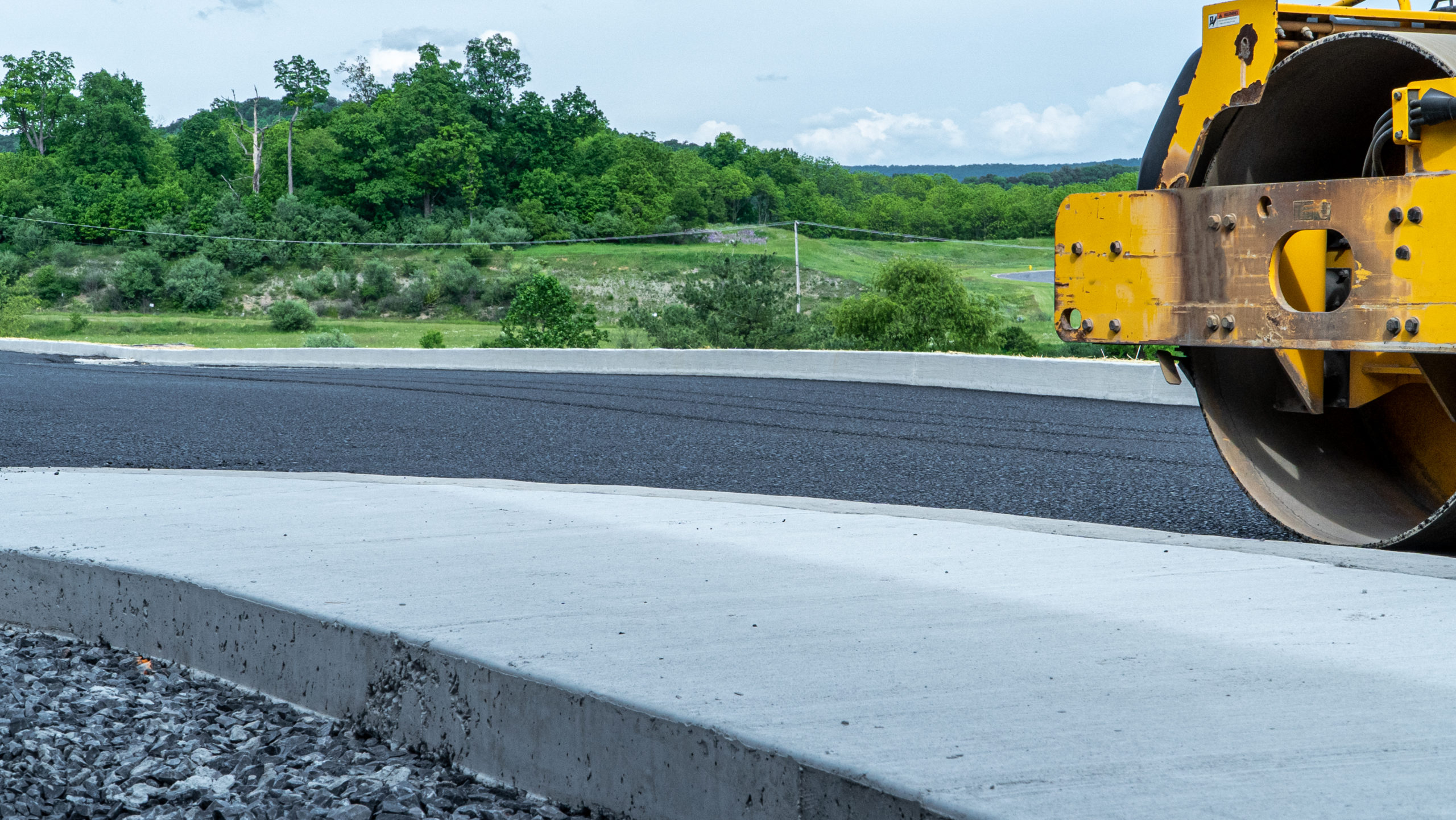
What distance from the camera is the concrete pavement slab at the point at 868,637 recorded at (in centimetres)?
230

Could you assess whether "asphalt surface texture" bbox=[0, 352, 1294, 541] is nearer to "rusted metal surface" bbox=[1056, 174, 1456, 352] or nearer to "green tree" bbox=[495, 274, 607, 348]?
"rusted metal surface" bbox=[1056, 174, 1456, 352]

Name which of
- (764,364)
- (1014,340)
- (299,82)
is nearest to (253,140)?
(299,82)

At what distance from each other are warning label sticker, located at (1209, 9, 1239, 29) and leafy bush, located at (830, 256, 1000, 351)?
2672 inches

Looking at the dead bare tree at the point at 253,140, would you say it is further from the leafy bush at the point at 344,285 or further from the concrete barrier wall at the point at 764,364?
the concrete barrier wall at the point at 764,364

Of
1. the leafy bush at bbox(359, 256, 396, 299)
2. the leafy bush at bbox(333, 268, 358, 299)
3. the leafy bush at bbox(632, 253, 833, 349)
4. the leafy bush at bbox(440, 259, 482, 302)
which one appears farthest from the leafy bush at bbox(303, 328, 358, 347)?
the leafy bush at bbox(333, 268, 358, 299)

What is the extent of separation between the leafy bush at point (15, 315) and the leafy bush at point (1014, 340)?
52.0m

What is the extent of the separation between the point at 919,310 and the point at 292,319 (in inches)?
1527

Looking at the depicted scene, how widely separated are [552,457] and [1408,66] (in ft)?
19.9

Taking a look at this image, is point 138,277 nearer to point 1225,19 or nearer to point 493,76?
point 493,76

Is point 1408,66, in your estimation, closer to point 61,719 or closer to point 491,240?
point 61,719

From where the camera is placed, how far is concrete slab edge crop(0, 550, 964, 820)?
236cm

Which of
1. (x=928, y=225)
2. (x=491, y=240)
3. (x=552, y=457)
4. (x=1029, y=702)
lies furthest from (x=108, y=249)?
(x=1029, y=702)

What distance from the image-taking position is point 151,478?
21.1 ft

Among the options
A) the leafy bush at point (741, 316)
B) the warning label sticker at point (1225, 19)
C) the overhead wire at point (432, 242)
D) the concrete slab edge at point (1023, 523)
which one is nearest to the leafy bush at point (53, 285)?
the overhead wire at point (432, 242)
